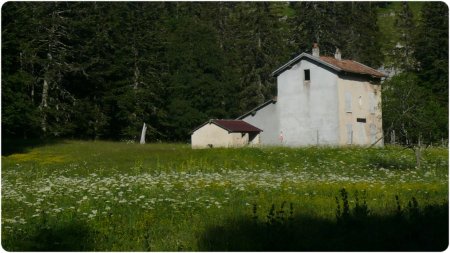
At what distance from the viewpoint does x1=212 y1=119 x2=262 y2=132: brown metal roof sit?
49969 millimetres

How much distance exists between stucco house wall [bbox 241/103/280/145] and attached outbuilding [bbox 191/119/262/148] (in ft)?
6.02

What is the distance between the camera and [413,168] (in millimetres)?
24797

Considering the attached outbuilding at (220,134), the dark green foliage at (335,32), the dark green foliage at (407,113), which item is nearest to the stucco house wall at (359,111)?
the dark green foliage at (407,113)

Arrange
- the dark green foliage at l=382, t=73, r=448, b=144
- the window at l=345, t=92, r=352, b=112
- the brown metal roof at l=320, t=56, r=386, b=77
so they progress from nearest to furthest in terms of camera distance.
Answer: the dark green foliage at l=382, t=73, r=448, b=144
the brown metal roof at l=320, t=56, r=386, b=77
the window at l=345, t=92, r=352, b=112

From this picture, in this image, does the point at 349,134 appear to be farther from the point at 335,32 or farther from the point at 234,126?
the point at 335,32

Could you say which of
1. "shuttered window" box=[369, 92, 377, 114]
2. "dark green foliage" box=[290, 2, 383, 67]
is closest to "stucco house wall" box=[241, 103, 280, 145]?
"shuttered window" box=[369, 92, 377, 114]

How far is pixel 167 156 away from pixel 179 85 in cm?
3481

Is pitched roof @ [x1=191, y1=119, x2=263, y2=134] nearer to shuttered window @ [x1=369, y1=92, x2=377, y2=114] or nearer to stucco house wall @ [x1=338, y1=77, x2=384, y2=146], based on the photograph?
stucco house wall @ [x1=338, y1=77, x2=384, y2=146]

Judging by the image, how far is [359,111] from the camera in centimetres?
5025

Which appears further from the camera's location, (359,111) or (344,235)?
(359,111)

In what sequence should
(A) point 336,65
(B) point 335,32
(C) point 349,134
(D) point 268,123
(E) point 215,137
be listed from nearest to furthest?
(A) point 336,65 < (C) point 349,134 < (E) point 215,137 < (D) point 268,123 < (B) point 335,32

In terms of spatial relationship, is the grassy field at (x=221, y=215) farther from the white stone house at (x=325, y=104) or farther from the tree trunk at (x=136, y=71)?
the tree trunk at (x=136, y=71)

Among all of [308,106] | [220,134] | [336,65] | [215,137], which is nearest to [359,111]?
[308,106]

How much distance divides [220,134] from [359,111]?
1353 centimetres
